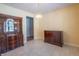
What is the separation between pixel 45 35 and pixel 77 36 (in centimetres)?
157

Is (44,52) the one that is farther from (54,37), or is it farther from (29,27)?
(29,27)

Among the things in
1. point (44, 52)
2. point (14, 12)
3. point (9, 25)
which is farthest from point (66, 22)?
point (9, 25)

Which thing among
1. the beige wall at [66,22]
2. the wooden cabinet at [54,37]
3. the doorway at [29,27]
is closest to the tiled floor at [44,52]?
the wooden cabinet at [54,37]

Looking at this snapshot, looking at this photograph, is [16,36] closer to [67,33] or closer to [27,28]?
[27,28]

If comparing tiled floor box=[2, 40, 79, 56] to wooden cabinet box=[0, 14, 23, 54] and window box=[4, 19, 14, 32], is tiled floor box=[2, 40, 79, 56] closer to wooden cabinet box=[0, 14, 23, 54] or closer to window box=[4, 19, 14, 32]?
wooden cabinet box=[0, 14, 23, 54]

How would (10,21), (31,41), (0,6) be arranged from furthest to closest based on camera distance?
(31,41)
(10,21)
(0,6)

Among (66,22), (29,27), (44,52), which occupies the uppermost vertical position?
(66,22)

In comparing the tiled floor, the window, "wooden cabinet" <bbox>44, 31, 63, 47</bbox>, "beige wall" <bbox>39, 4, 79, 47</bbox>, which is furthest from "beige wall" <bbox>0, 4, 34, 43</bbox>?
the tiled floor

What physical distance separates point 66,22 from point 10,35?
2501mm

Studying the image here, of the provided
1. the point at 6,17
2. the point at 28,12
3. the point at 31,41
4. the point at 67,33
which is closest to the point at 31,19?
the point at 28,12

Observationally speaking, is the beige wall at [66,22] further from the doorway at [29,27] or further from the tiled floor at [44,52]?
the tiled floor at [44,52]

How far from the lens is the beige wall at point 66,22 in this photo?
396cm

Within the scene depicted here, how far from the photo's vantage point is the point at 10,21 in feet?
11.5

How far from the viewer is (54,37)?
4305 millimetres
